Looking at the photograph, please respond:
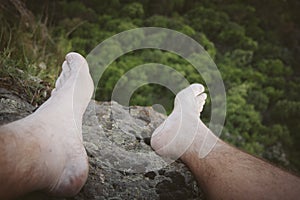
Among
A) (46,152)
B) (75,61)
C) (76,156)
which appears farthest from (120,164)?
(75,61)

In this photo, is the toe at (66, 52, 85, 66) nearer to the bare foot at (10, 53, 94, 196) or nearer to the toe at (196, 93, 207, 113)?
the bare foot at (10, 53, 94, 196)

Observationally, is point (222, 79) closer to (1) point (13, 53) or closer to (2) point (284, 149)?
(2) point (284, 149)

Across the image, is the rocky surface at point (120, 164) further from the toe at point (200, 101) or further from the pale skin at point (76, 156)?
the toe at point (200, 101)

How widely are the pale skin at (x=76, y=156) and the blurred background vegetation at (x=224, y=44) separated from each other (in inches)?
35.8

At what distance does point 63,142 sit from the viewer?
0.98 metres

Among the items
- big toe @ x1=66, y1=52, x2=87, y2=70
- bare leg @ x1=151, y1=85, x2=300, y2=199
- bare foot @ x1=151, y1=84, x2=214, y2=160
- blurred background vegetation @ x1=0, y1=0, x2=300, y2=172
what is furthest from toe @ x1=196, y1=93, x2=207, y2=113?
blurred background vegetation @ x1=0, y1=0, x2=300, y2=172

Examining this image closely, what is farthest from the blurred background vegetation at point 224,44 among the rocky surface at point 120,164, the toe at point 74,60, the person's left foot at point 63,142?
the person's left foot at point 63,142

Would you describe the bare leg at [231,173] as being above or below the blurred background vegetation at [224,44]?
above

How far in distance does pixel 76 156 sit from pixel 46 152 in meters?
0.11

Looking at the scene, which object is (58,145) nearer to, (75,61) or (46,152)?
(46,152)

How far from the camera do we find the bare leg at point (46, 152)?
2.58ft

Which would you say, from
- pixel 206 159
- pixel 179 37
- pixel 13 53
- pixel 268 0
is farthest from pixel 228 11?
pixel 206 159

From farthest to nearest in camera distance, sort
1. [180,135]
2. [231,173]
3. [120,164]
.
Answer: [180,135] < [120,164] < [231,173]

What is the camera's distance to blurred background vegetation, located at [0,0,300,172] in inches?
93.4
